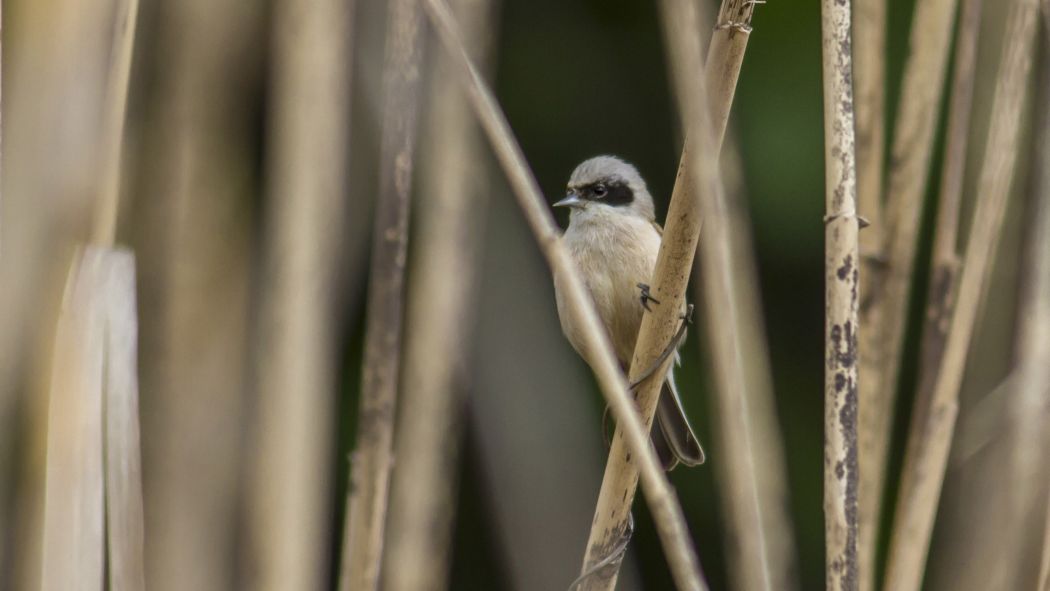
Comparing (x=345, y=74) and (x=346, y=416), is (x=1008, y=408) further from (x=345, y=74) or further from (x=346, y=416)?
(x=346, y=416)

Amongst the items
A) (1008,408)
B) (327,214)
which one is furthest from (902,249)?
(327,214)

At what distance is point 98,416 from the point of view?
1365 mm

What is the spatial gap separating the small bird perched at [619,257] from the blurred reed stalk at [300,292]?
432mm

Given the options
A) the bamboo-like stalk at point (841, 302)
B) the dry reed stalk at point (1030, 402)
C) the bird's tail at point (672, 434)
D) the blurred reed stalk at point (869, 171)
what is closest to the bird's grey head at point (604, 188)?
the bird's tail at point (672, 434)

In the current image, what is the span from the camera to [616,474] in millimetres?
1402

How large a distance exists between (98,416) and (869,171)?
3.71 ft

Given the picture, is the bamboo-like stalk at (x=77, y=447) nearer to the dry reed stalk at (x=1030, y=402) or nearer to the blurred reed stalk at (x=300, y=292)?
the blurred reed stalk at (x=300, y=292)

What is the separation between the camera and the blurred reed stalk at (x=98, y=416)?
1.31m

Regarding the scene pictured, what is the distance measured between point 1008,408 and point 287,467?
117cm

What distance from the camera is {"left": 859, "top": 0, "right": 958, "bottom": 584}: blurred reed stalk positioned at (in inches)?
68.1

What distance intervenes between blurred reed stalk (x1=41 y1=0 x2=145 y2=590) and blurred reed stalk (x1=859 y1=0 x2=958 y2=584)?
1.03 meters

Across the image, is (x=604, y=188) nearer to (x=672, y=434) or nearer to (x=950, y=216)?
(x=672, y=434)

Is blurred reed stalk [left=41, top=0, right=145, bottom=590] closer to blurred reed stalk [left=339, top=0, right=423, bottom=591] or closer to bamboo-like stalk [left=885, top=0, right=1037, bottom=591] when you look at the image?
blurred reed stalk [left=339, top=0, right=423, bottom=591]

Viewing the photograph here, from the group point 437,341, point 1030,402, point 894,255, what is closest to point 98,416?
point 437,341
